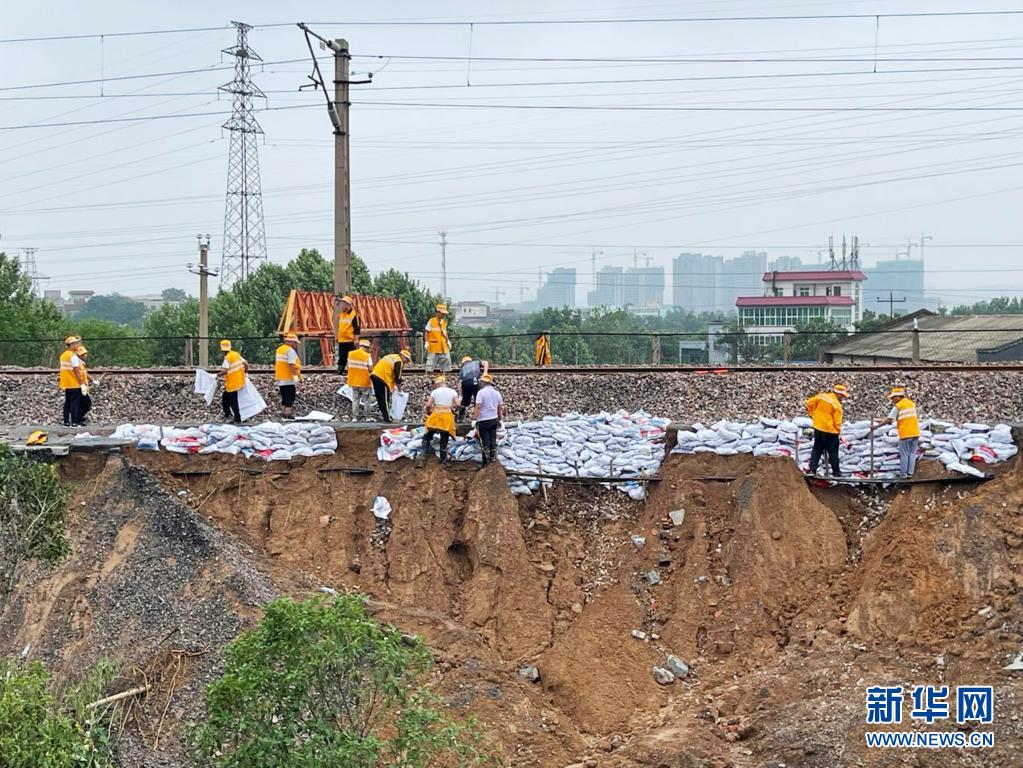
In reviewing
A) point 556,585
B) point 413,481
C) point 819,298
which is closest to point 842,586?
point 556,585

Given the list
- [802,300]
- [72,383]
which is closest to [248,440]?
[72,383]

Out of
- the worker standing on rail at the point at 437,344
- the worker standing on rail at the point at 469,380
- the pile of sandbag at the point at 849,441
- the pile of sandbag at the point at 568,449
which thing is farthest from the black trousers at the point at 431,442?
the worker standing on rail at the point at 437,344

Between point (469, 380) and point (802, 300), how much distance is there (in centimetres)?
6890

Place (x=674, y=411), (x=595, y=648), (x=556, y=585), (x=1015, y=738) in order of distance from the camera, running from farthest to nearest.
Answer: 1. (x=674, y=411)
2. (x=556, y=585)
3. (x=595, y=648)
4. (x=1015, y=738)

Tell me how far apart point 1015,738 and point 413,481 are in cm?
745

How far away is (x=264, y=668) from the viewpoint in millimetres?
8297

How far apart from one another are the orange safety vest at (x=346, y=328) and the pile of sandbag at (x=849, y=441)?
584 cm

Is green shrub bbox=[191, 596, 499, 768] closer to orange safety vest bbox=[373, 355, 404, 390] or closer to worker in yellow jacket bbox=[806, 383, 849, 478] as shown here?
worker in yellow jacket bbox=[806, 383, 849, 478]

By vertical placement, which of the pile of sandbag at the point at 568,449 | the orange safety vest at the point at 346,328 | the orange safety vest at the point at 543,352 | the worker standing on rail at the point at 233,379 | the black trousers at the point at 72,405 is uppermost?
the orange safety vest at the point at 346,328

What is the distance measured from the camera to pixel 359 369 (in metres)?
15.7

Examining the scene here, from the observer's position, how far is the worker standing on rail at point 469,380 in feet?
50.7

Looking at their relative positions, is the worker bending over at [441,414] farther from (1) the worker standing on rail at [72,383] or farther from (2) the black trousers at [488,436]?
(1) the worker standing on rail at [72,383]

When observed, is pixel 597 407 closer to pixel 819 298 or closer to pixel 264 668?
pixel 264 668

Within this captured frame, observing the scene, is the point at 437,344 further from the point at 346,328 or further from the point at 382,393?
the point at 382,393
